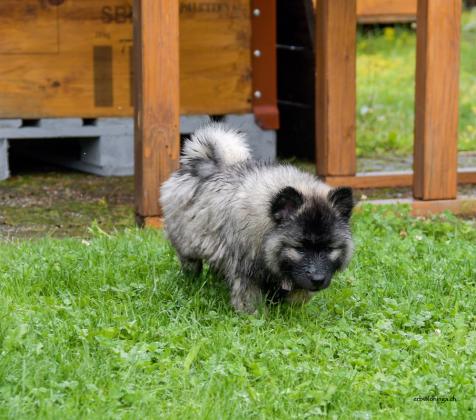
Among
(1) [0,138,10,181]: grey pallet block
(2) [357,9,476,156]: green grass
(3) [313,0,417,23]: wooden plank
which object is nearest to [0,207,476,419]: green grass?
(1) [0,138,10,181]: grey pallet block

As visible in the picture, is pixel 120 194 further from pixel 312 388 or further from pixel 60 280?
pixel 312 388

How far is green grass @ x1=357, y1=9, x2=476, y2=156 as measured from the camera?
11.6m

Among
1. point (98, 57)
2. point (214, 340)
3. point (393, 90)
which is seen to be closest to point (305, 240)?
point (214, 340)

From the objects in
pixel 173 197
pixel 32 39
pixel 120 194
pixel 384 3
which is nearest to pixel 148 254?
pixel 173 197

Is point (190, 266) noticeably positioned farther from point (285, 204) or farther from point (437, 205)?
point (437, 205)

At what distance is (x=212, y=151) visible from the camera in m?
5.70

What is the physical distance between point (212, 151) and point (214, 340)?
55.4 inches

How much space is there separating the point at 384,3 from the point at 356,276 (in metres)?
6.16

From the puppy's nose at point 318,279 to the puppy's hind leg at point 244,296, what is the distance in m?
0.39

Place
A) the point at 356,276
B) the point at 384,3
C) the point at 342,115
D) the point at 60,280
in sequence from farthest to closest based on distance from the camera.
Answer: the point at 384,3
the point at 342,115
the point at 356,276
the point at 60,280

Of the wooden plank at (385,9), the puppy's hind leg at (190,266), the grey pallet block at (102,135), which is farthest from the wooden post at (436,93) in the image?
the wooden plank at (385,9)

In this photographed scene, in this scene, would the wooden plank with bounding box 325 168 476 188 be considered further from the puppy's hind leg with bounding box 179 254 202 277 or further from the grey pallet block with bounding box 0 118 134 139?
the puppy's hind leg with bounding box 179 254 202 277

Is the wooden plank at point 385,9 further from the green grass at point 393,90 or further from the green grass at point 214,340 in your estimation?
the green grass at point 214,340

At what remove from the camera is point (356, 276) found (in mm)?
5875
